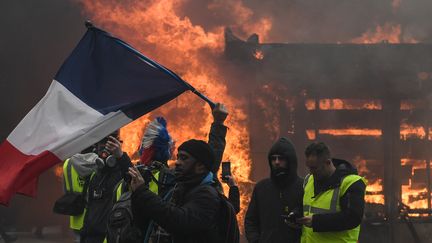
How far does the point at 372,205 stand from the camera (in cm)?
1162

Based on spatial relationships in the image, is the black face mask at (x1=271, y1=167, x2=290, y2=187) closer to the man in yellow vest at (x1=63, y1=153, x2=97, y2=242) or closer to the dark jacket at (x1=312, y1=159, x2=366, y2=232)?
the dark jacket at (x1=312, y1=159, x2=366, y2=232)

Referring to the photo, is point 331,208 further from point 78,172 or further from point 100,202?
point 78,172

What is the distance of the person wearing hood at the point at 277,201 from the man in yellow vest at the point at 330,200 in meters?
0.13

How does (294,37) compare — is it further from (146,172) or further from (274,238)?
Result: (146,172)

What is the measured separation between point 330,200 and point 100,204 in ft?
5.76

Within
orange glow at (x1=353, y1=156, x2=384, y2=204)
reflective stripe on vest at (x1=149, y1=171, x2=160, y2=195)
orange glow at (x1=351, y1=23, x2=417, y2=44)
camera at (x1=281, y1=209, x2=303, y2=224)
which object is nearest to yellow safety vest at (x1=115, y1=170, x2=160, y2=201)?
reflective stripe on vest at (x1=149, y1=171, x2=160, y2=195)

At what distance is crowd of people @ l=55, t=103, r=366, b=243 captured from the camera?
3217 mm

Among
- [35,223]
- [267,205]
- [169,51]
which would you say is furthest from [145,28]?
[267,205]

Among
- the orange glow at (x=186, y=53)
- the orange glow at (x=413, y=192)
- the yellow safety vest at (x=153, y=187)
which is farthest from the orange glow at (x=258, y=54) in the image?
the yellow safety vest at (x=153, y=187)

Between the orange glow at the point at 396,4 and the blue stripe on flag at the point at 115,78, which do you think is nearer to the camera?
the blue stripe on flag at the point at 115,78

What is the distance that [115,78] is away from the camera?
4.13 metres

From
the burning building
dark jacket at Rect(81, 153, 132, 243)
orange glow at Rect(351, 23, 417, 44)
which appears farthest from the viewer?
orange glow at Rect(351, 23, 417, 44)

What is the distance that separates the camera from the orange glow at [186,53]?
12148 millimetres

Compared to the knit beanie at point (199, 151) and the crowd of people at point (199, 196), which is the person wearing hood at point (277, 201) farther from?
the knit beanie at point (199, 151)
